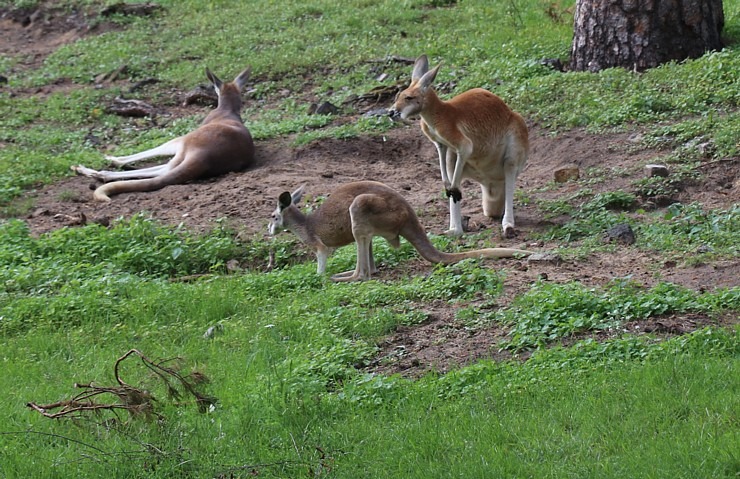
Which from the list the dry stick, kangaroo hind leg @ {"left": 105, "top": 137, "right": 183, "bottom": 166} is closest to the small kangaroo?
the dry stick

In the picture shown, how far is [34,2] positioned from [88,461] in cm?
1817

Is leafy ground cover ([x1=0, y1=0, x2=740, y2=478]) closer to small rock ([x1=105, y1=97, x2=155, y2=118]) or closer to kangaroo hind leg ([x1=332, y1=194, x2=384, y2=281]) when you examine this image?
small rock ([x1=105, y1=97, x2=155, y2=118])

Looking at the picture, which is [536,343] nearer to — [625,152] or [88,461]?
[88,461]

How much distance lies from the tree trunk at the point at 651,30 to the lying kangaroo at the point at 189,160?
417cm

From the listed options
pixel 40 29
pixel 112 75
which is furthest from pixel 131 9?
pixel 112 75

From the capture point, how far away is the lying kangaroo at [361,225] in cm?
750

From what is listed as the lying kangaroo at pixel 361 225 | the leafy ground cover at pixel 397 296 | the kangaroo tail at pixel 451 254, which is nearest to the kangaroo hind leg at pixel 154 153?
the leafy ground cover at pixel 397 296

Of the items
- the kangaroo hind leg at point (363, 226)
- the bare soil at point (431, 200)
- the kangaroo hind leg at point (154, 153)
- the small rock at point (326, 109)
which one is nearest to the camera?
the bare soil at point (431, 200)

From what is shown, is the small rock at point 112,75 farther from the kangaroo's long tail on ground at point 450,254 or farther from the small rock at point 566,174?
the kangaroo's long tail on ground at point 450,254

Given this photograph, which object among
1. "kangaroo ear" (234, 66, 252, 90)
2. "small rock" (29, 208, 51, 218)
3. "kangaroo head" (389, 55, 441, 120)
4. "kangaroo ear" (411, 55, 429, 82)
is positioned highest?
"kangaroo ear" (411, 55, 429, 82)

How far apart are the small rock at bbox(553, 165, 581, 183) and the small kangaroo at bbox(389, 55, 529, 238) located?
0.74 m

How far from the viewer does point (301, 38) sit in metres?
15.7

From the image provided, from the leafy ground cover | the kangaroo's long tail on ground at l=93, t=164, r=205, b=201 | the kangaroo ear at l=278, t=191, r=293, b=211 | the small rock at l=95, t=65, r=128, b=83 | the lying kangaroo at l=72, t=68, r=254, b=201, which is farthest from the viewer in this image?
the small rock at l=95, t=65, r=128, b=83

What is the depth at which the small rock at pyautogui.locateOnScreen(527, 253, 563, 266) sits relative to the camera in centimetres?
707
